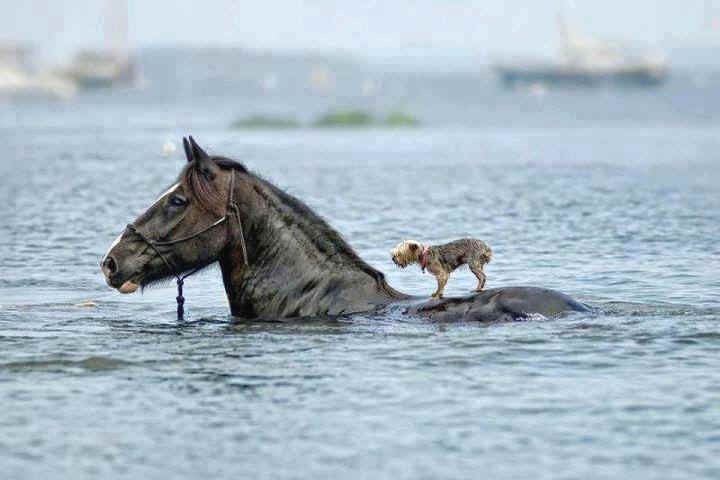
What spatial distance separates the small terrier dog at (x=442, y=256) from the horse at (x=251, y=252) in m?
0.41

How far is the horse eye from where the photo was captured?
57.8ft

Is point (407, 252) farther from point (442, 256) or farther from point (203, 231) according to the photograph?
point (203, 231)

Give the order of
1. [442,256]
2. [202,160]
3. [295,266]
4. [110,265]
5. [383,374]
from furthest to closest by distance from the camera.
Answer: [442,256] → [295,266] → [110,265] → [202,160] → [383,374]

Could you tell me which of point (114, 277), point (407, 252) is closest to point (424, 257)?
point (407, 252)

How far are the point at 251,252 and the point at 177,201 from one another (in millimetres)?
933

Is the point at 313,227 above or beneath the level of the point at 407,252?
above

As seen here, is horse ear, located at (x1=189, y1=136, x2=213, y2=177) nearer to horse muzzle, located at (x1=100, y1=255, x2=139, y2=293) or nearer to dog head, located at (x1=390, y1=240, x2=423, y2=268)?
horse muzzle, located at (x1=100, y1=255, x2=139, y2=293)

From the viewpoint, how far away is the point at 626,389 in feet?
48.6

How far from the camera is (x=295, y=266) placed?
58.5 feet

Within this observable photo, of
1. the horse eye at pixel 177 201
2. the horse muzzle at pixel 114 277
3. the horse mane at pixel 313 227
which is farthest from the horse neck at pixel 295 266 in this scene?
the horse muzzle at pixel 114 277

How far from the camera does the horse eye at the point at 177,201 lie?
17609mm

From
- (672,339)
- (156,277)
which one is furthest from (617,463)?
(156,277)

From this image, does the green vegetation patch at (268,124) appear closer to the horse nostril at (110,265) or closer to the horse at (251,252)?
the horse at (251,252)

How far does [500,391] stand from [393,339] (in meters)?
2.31
